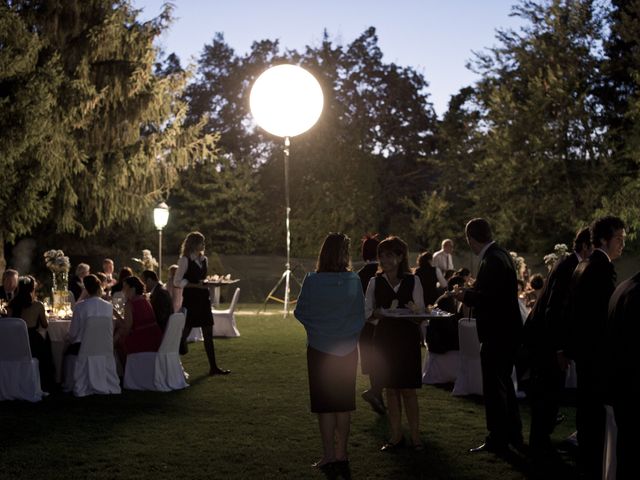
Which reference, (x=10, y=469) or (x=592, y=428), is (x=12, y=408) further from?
(x=592, y=428)

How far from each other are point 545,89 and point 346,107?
11.4m

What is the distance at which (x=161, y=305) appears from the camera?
36.1ft

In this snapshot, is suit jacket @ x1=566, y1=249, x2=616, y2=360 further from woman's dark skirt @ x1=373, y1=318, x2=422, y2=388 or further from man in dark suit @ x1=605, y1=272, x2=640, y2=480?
man in dark suit @ x1=605, y1=272, x2=640, y2=480

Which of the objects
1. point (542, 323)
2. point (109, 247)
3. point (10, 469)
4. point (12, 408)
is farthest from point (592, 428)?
point (109, 247)

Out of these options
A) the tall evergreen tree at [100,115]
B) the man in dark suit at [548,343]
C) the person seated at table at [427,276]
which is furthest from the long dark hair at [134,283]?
the tall evergreen tree at [100,115]

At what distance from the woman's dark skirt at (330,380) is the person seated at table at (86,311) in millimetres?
4252

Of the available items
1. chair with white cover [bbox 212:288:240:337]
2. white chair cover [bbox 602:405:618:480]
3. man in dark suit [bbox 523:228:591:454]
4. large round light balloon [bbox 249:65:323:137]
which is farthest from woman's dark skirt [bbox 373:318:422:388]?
large round light balloon [bbox 249:65:323:137]

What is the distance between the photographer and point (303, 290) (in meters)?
6.35

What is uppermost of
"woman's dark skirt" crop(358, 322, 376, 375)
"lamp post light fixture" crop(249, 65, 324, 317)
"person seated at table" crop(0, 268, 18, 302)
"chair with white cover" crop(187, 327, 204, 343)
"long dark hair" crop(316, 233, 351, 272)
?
A: "lamp post light fixture" crop(249, 65, 324, 317)

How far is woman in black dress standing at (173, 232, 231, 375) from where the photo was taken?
1112 centimetres

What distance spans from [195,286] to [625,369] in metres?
8.04

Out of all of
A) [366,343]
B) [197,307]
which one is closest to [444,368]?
[366,343]

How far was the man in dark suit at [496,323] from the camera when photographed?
6.82 meters

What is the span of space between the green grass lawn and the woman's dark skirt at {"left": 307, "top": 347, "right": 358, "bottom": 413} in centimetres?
49
